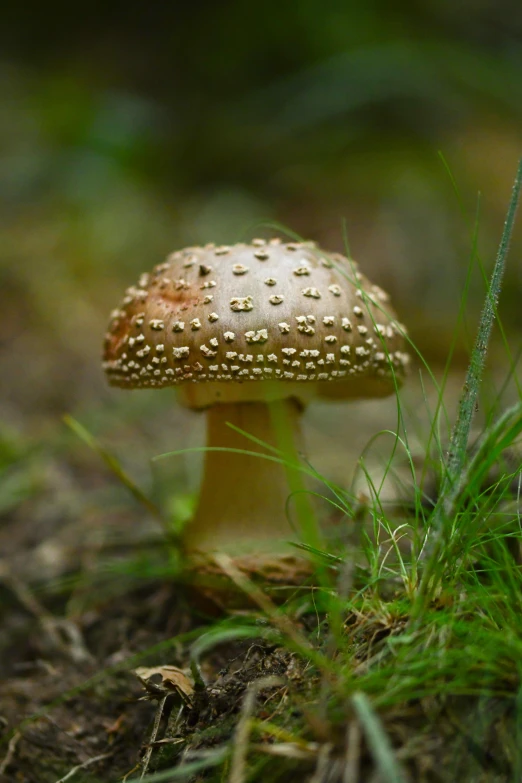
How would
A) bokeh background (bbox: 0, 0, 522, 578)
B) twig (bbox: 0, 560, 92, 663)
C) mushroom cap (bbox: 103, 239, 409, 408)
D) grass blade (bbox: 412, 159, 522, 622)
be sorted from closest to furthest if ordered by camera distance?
grass blade (bbox: 412, 159, 522, 622)
mushroom cap (bbox: 103, 239, 409, 408)
twig (bbox: 0, 560, 92, 663)
bokeh background (bbox: 0, 0, 522, 578)

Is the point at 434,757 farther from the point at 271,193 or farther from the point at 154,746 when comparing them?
the point at 271,193

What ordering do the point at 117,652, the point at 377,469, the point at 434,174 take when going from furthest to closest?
the point at 434,174 → the point at 377,469 → the point at 117,652

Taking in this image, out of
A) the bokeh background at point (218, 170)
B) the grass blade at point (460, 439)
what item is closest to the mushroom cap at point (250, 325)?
the grass blade at point (460, 439)

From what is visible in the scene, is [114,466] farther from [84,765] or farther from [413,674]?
[413,674]

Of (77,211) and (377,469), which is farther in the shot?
(77,211)

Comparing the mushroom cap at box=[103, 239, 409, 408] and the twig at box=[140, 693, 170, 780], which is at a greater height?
the mushroom cap at box=[103, 239, 409, 408]

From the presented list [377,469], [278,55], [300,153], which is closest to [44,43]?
[278,55]

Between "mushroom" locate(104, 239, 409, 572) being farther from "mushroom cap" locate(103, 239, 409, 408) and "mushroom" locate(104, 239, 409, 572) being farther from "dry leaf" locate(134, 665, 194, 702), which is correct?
"dry leaf" locate(134, 665, 194, 702)

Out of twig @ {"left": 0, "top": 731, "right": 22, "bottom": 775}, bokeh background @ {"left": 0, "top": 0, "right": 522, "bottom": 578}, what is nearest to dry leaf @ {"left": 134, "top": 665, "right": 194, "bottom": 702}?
twig @ {"left": 0, "top": 731, "right": 22, "bottom": 775}
